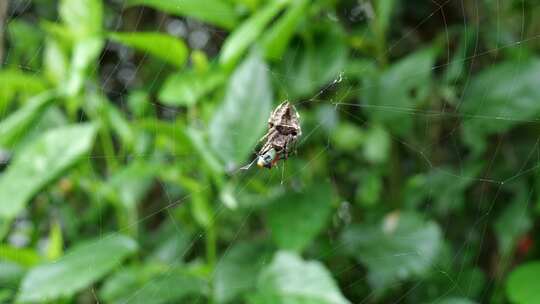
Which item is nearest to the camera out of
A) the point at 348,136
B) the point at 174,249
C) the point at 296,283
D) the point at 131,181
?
the point at 296,283

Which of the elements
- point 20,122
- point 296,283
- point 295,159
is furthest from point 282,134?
point 20,122

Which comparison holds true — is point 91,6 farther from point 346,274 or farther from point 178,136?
point 346,274

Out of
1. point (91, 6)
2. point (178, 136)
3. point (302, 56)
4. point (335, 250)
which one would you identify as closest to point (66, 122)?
point (91, 6)

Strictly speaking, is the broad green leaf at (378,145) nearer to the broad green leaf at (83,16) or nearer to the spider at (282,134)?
the spider at (282,134)

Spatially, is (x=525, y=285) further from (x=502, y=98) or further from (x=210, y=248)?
(x=210, y=248)

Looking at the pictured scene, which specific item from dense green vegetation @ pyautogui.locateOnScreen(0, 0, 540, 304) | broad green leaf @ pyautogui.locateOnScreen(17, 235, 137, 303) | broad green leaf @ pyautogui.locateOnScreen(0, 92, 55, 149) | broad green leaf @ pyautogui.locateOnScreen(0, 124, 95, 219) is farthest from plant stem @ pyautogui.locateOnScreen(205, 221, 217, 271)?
broad green leaf @ pyautogui.locateOnScreen(0, 92, 55, 149)

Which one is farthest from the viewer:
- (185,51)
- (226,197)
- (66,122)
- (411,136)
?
(411,136)

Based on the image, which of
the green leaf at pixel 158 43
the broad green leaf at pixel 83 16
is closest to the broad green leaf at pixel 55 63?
the broad green leaf at pixel 83 16
